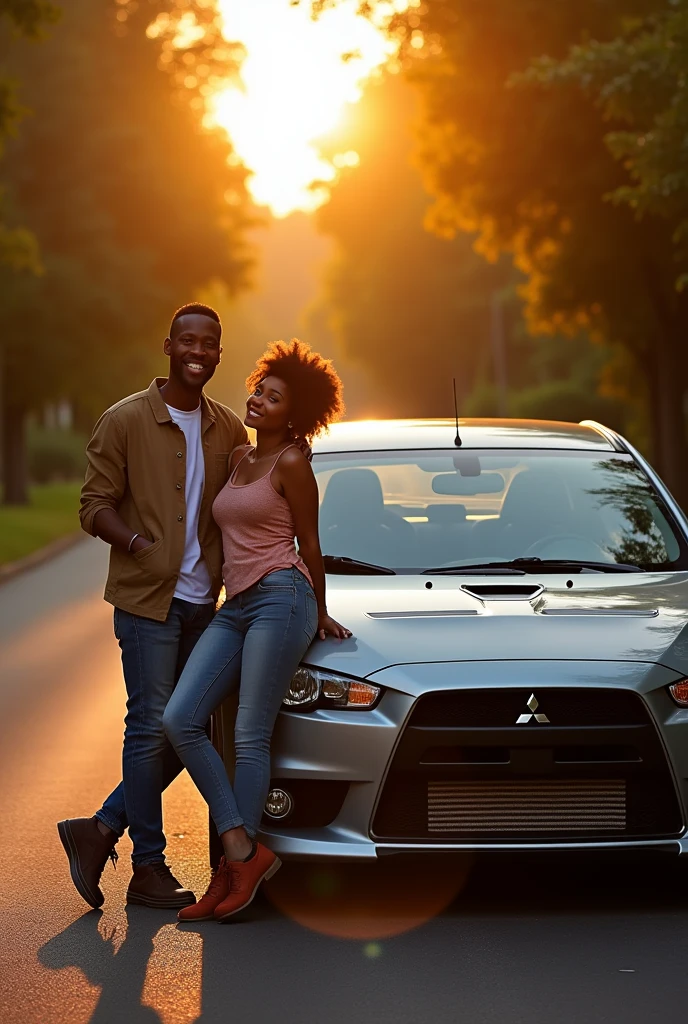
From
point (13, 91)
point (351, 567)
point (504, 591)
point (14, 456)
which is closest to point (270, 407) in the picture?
point (351, 567)

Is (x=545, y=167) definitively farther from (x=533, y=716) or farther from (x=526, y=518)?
(x=533, y=716)

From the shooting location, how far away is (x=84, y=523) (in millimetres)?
5930

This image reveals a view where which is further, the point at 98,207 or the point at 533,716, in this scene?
the point at 98,207

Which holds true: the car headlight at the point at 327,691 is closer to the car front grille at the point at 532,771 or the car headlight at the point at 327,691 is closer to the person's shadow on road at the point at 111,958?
the car front grille at the point at 532,771

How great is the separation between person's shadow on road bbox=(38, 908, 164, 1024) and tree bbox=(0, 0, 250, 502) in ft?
91.4

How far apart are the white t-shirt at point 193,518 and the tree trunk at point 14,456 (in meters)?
30.7

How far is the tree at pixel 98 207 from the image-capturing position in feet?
114

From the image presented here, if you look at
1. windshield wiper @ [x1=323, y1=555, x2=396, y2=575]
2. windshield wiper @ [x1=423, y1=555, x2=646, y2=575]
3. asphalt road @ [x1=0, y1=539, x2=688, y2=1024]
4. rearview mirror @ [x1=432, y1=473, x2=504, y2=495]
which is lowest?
asphalt road @ [x1=0, y1=539, x2=688, y2=1024]

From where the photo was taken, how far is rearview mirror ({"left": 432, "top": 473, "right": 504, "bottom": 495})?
277 inches

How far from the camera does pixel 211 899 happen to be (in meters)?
5.62

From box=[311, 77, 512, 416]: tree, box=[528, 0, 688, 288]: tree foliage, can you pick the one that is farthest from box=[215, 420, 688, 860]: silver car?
box=[311, 77, 512, 416]: tree

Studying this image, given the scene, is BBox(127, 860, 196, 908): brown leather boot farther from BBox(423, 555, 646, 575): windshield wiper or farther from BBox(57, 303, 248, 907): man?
BBox(423, 555, 646, 575): windshield wiper

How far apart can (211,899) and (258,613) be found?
→ 0.91 m

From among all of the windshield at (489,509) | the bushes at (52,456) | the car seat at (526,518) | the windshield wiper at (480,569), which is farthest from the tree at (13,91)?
the bushes at (52,456)
